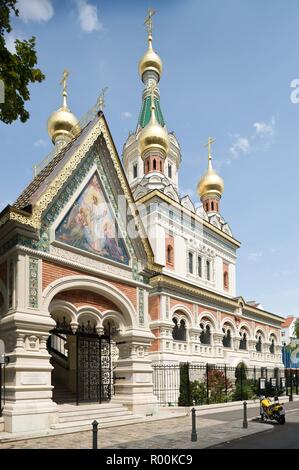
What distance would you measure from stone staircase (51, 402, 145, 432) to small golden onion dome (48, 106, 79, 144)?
22078mm

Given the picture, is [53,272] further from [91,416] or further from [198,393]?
[198,393]

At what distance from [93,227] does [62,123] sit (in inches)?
766

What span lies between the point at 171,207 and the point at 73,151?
46.6 feet

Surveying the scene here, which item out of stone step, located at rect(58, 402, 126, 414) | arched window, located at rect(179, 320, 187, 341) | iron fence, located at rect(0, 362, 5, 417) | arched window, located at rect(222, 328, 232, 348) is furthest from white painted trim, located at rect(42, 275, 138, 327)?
arched window, located at rect(222, 328, 232, 348)

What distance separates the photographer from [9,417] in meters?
12.4

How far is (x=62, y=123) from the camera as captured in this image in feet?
110

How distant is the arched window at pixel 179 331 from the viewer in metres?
25.9

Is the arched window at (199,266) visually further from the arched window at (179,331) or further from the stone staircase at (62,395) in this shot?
the stone staircase at (62,395)

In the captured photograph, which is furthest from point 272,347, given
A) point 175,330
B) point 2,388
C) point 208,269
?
point 2,388

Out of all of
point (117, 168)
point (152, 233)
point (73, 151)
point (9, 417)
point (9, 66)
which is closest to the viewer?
point (9, 66)

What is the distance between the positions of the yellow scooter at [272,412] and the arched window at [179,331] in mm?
9528

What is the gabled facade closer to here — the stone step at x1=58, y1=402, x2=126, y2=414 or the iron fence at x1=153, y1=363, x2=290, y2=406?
the stone step at x1=58, y1=402, x2=126, y2=414

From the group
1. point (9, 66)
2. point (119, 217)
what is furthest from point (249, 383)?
point (9, 66)
